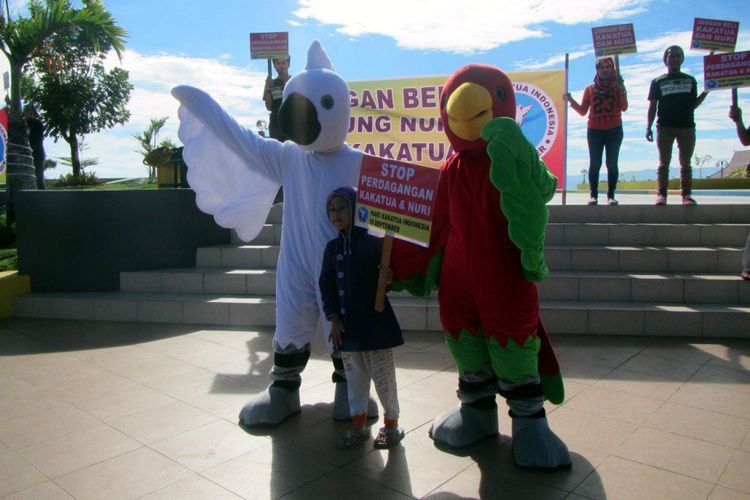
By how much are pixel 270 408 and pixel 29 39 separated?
321 inches

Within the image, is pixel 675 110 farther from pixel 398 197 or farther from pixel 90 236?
pixel 90 236

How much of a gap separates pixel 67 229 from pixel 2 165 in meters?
6.97

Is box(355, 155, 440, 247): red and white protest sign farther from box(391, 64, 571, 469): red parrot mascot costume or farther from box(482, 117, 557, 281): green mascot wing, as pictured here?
box(482, 117, 557, 281): green mascot wing

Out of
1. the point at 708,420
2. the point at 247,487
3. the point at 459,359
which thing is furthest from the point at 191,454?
the point at 708,420

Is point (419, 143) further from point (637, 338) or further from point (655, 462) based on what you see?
point (655, 462)

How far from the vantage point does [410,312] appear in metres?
5.36

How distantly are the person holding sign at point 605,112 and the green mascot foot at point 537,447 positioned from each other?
16.2ft

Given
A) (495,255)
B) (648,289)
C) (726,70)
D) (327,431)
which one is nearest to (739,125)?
(726,70)

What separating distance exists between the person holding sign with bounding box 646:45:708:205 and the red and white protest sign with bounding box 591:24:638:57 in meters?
0.45

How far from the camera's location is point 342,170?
10.5 ft

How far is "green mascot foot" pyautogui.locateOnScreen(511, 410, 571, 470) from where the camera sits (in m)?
2.69

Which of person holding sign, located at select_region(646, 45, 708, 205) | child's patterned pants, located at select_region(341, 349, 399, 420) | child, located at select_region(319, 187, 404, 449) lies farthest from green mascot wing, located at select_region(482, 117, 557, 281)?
person holding sign, located at select_region(646, 45, 708, 205)

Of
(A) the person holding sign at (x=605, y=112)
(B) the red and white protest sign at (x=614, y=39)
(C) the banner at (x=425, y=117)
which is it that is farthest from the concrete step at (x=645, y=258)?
(B) the red and white protest sign at (x=614, y=39)

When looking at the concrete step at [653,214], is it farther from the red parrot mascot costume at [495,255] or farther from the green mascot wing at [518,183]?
the green mascot wing at [518,183]
